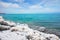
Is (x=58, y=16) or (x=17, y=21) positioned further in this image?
(x=17, y=21)

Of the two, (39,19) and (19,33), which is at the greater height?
(39,19)

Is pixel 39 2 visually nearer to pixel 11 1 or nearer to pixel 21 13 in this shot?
pixel 21 13

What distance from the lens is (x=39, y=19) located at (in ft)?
7.43

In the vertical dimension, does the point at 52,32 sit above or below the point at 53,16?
below

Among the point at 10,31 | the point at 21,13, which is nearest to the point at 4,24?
the point at 10,31

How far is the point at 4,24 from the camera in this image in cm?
240

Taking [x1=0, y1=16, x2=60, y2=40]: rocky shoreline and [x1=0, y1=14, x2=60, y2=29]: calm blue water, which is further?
[x1=0, y1=14, x2=60, y2=29]: calm blue water

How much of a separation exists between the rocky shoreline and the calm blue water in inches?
4.2

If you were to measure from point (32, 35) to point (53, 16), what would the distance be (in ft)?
1.93

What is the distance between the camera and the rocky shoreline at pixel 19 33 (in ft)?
6.78

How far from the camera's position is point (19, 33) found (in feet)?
7.13

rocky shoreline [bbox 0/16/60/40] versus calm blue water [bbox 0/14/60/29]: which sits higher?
calm blue water [bbox 0/14/60/29]

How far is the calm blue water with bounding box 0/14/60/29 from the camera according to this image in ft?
7.20

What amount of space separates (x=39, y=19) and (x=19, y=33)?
0.52 metres
